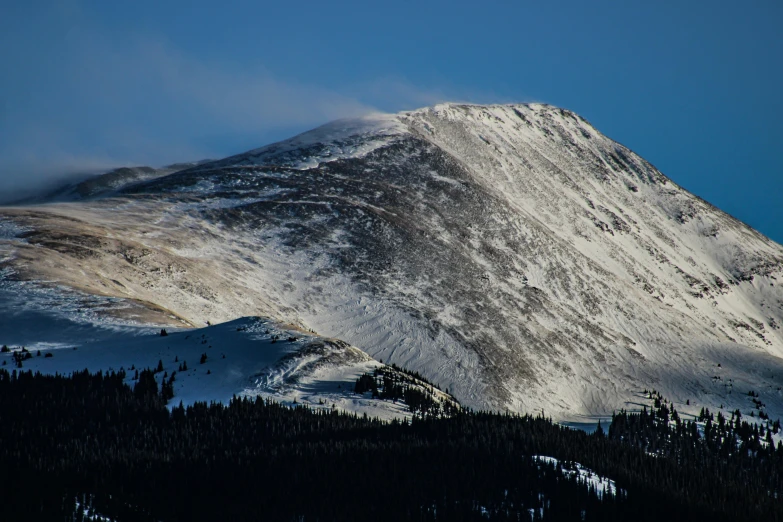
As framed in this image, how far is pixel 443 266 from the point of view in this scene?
10650cm

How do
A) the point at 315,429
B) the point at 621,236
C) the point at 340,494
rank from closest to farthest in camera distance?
the point at 340,494, the point at 315,429, the point at 621,236

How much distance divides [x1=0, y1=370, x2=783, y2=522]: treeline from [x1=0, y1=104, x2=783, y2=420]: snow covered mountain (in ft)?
67.5

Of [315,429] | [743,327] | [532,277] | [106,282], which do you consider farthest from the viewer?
[743,327]

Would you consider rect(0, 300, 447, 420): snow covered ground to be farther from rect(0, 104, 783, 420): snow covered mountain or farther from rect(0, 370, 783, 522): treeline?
rect(0, 104, 783, 420): snow covered mountain

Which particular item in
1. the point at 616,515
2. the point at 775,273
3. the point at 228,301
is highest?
the point at 775,273

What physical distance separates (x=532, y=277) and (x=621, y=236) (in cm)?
4079

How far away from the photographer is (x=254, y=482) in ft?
107

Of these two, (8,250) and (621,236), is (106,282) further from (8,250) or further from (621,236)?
(621,236)

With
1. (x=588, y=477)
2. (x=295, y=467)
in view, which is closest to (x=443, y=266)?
(x=588, y=477)

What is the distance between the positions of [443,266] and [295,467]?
73367mm

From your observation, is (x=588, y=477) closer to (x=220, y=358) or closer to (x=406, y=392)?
(x=406, y=392)

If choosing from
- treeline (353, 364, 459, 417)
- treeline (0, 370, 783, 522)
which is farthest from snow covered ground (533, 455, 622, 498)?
treeline (353, 364, 459, 417)

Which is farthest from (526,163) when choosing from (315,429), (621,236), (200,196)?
(315,429)

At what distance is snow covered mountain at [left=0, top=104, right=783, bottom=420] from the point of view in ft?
270
